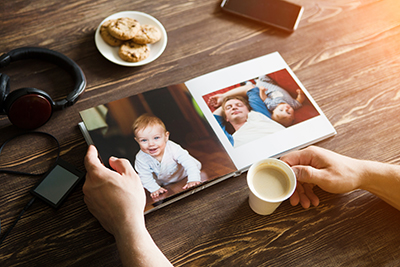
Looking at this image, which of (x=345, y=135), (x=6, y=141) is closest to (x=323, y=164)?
(x=345, y=135)

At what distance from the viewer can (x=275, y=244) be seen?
75 centimetres

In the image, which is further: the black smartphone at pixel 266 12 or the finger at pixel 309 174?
the black smartphone at pixel 266 12

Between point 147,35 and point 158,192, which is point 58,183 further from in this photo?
point 147,35

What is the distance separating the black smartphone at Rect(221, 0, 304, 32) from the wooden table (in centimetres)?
3

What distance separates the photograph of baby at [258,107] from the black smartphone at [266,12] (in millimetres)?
253

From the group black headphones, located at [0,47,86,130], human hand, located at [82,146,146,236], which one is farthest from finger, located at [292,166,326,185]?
black headphones, located at [0,47,86,130]

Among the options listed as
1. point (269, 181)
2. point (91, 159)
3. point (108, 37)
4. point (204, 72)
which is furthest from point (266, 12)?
point (91, 159)

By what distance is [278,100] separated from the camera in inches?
36.7

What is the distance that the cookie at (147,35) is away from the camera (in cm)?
96

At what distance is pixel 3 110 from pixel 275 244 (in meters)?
0.75

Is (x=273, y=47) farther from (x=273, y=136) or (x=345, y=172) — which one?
(x=345, y=172)

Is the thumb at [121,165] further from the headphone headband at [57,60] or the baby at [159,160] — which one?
the headphone headband at [57,60]

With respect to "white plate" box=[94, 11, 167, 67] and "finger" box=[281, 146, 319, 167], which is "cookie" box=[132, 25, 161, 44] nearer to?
"white plate" box=[94, 11, 167, 67]

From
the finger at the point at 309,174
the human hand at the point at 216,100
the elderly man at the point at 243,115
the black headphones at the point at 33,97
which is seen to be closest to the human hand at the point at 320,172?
the finger at the point at 309,174
